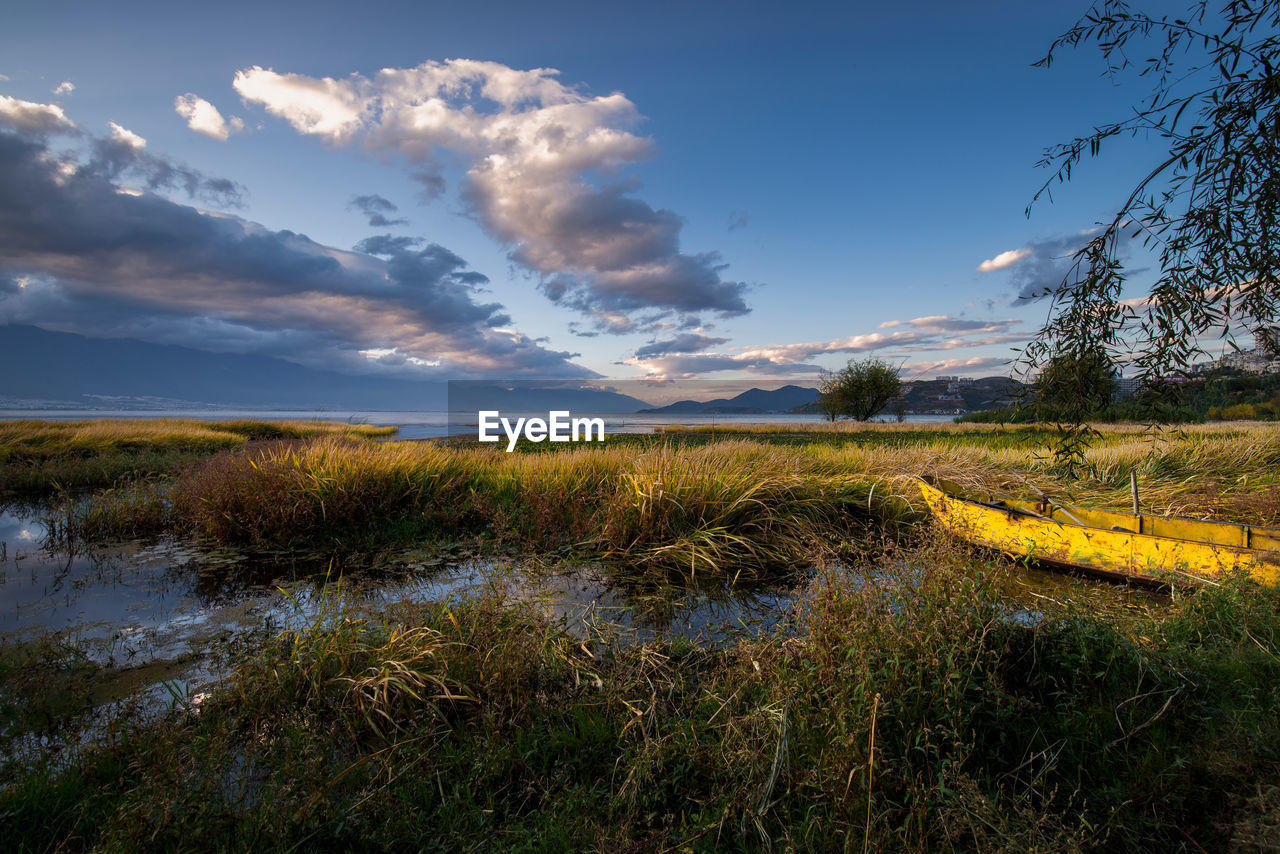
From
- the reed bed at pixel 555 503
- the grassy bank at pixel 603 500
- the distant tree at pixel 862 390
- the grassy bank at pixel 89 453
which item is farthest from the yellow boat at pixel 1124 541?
the distant tree at pixel 862 390

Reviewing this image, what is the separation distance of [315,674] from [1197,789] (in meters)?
4.12

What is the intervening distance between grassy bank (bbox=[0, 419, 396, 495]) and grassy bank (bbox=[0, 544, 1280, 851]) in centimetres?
1015

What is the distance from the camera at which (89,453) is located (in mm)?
13523

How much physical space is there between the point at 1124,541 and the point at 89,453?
21005 millimetres

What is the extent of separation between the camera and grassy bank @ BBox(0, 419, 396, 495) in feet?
34.3

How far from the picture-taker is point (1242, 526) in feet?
15.2

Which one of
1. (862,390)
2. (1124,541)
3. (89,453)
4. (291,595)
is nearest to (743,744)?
(291,595)

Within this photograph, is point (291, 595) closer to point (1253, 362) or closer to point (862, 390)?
point (1253, 362)

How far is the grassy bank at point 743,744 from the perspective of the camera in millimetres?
1918

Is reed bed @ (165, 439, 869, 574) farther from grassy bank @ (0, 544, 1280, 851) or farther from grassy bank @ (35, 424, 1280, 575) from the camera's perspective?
grassy bank @ (0, 544, 1280, 851)

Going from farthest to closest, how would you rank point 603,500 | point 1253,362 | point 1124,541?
point 603,500 < point 1124,541 < point 1253,362

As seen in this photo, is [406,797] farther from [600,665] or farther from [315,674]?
[600,665]

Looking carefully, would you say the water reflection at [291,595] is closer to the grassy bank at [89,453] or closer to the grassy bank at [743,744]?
the grassy bank at [743,744]

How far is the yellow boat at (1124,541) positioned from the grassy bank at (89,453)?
541 inches
